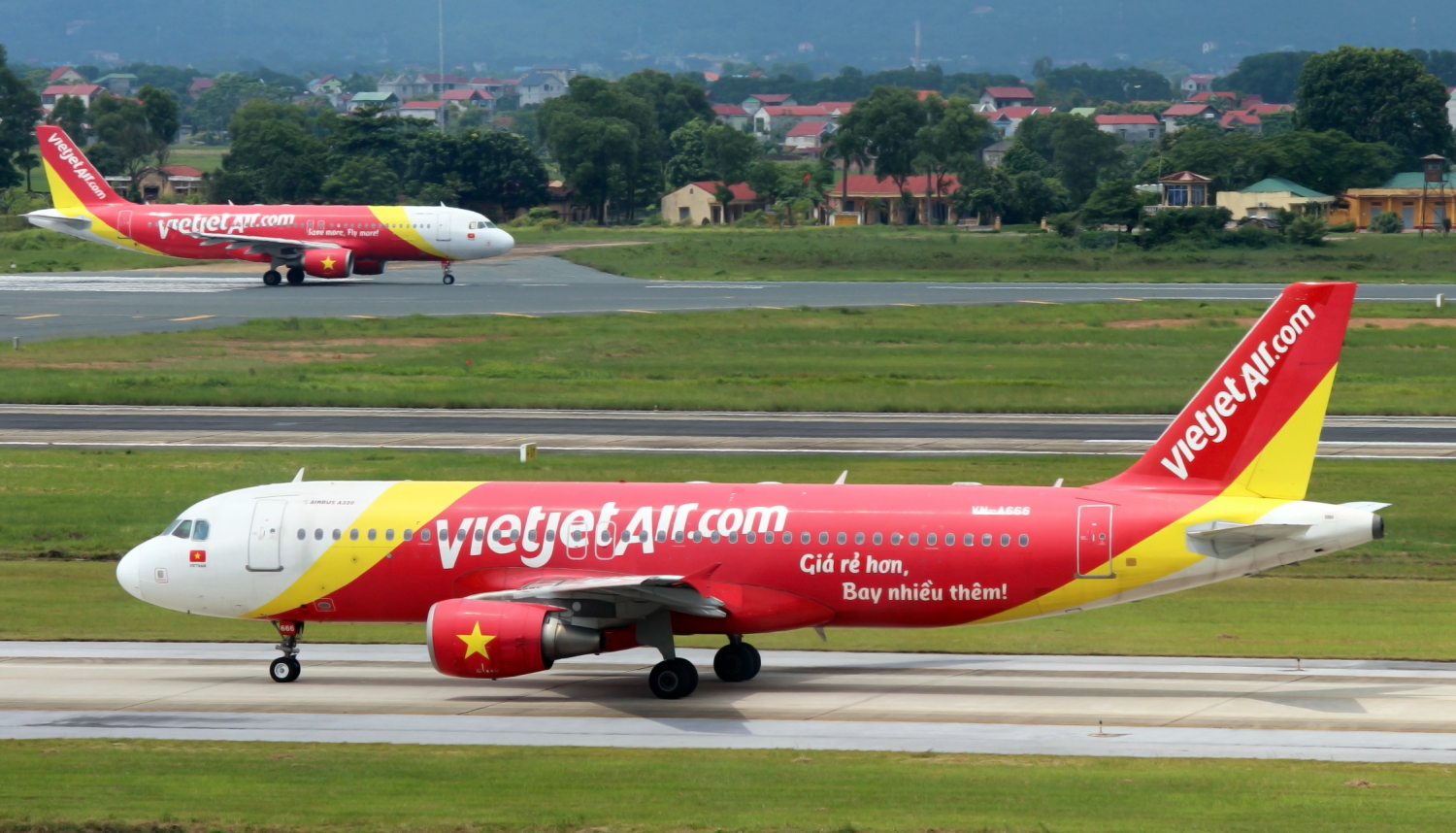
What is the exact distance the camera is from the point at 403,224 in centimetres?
11381

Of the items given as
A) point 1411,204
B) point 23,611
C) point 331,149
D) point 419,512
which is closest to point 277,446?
point 23,611

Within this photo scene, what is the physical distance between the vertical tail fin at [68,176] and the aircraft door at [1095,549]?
98.7m

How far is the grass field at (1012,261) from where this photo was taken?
124188 mm

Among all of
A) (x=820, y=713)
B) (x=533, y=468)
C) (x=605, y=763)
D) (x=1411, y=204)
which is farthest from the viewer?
(x=1411, y=204)

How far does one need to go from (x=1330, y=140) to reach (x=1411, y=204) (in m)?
11.4

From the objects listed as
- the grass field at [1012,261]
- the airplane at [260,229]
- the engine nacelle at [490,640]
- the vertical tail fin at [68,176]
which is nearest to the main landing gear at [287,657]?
the engine nacelle at [490,640]

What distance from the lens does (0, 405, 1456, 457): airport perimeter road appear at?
60.1 m

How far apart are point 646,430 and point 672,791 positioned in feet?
134

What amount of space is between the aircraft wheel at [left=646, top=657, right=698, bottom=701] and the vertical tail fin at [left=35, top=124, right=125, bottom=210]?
94908 millimetres

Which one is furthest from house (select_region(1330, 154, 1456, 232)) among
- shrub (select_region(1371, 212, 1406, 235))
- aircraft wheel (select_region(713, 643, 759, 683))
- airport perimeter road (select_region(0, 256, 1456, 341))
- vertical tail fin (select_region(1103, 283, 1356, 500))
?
aircraft wheel (select_region(713, 643, 759, 683))

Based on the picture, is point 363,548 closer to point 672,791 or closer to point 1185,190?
point 672,791

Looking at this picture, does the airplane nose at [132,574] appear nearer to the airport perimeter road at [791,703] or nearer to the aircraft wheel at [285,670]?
the airport perimeter road at [791,703]

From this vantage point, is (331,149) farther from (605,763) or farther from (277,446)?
(605,763)

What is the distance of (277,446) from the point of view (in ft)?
195
